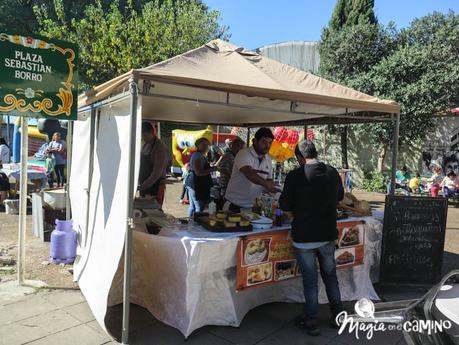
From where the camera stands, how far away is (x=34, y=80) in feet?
13.6

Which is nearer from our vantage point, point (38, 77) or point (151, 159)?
point (38, 77)

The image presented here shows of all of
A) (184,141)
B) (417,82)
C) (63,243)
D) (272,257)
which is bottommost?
(63,243)

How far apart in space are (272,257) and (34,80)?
10.3 ft

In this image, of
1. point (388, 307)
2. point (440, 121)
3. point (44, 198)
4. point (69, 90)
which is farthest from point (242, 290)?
point (440, 121)

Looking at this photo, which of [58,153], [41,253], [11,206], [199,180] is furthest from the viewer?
[58,153]

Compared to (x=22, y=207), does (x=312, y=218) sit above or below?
above

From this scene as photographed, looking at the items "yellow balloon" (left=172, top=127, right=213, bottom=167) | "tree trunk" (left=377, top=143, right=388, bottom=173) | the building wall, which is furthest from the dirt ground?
the building wall

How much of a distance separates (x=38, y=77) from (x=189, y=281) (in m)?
2.77

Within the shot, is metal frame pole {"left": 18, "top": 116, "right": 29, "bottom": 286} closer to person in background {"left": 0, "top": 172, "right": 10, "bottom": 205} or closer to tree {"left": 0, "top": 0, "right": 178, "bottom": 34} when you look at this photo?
person in background {"left": 0, "top": 172, "right": 10, "bottom": 205}

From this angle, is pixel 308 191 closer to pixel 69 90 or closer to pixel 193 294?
pixel 193 294

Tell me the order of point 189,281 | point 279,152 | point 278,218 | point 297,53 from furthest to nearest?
point 297,53 < point 279,152 < point 278,218 < point 189,281

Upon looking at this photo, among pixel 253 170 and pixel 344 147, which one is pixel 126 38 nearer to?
pixel 344 147

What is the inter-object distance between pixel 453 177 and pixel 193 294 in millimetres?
11693

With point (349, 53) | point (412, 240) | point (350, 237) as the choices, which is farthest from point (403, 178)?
point (350, 237)
